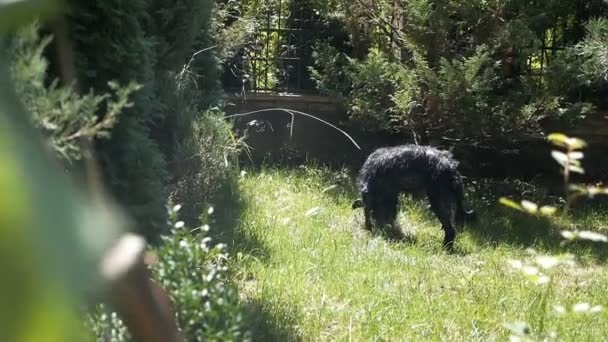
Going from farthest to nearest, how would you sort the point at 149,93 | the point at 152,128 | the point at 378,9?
the point at 378,9 < the point at 152,128 < the point at 149,93

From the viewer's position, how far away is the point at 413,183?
6395 mm

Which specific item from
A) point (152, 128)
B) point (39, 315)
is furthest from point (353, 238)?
point (39, 315)

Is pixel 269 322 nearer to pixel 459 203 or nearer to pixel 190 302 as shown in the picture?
pixel 190 302

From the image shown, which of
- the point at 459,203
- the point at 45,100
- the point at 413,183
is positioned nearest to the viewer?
the point at 45,100

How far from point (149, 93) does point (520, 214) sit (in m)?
3.98

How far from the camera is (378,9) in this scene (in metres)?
7.79

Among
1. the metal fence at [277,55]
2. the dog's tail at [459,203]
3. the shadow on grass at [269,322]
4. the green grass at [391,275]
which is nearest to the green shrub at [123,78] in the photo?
the shadow on grass at [269,322]

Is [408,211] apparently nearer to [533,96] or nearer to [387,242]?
[387,242]

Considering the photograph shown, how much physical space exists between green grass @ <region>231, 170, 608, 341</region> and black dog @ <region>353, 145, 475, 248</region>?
0.62ft

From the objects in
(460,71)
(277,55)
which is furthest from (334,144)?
(460,71)

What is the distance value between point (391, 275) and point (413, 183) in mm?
1403

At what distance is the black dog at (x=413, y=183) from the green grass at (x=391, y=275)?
0.19 metres

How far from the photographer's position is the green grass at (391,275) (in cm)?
424

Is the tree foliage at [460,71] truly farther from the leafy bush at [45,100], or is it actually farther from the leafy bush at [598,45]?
the leafy bush at [45,100]
